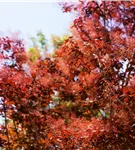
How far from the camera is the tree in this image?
143 inches

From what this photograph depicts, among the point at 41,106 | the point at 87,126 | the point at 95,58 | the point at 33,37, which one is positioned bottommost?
the point at 87,126

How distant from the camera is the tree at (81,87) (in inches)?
143

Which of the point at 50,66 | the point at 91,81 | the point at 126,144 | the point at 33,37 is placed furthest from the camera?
the point at 33,37

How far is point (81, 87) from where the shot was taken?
427 cm

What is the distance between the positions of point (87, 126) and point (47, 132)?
0.61m

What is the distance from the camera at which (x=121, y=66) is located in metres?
3.97

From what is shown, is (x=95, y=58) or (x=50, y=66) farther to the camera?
(x=50, y=66)

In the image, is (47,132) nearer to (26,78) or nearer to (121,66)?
(26,78)

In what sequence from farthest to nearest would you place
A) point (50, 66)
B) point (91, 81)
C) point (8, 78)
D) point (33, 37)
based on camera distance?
point (33, 37)
point (50, 66)
point (91, 81)
point (8, 78)

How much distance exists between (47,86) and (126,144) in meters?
1.20

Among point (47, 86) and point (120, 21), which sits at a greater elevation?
point (120, 21)

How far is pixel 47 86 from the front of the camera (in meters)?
4.16

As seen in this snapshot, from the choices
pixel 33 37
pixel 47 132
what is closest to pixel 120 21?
pixel 47 132

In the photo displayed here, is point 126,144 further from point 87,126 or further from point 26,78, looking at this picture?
point 26,78
